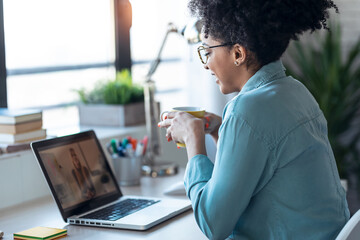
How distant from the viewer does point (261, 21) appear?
3.92ft

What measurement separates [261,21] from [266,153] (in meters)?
0.29

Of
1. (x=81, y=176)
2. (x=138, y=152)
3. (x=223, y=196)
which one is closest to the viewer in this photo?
(x=223, y=196)

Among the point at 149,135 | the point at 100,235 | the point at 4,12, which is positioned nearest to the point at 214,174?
the point at 100,235

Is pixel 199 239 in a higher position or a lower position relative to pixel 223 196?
lower

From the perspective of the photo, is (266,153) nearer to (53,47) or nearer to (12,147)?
(12,147)

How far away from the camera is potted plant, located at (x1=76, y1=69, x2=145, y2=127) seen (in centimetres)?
246

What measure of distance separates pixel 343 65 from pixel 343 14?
16.1 inches

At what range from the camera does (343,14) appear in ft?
12.1

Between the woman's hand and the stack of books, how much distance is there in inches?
23.6

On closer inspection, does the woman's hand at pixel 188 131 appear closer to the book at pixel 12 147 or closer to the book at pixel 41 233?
the book at pixel 41 233

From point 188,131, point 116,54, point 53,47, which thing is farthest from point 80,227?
point 116,54

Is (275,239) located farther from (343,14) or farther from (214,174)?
(343,14)

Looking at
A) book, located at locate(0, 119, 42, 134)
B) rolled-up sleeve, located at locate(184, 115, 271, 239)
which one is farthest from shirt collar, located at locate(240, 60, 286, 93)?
book, located at locate(0, 119, 42, 134)

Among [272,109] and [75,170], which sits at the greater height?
[272,109]
